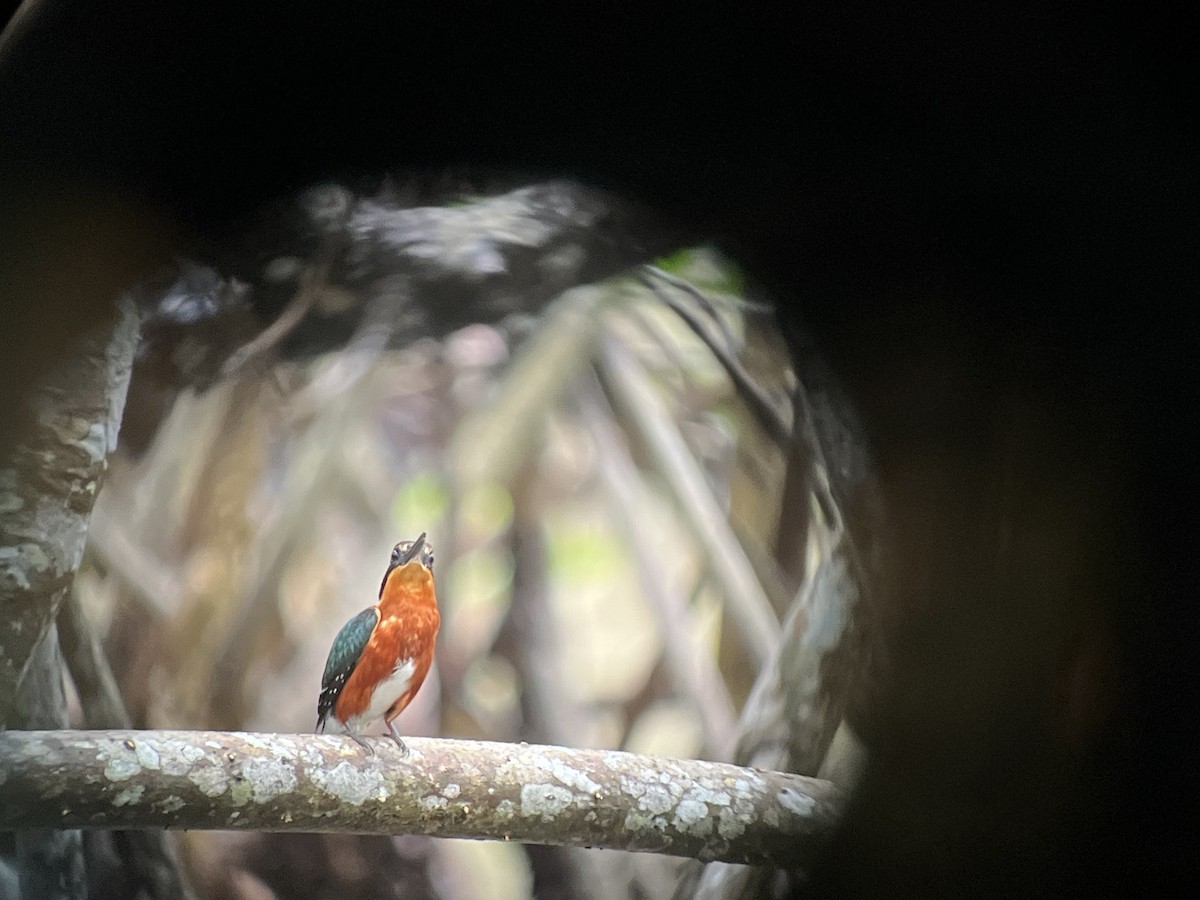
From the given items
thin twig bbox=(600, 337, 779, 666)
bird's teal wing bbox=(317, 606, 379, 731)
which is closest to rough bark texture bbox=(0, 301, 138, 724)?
bird's teal wing bbox=(317, 606, 379, 731)

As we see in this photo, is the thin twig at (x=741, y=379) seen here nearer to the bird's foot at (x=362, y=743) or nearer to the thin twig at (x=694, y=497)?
the thin twig at (x=694, y=497)

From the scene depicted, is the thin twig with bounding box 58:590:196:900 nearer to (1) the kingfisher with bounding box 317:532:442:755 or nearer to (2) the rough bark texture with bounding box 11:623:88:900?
(2) the rough bark texture with bounding box 11:623:88:900

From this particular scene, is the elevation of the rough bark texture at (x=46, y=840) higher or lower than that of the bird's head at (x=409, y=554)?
lower

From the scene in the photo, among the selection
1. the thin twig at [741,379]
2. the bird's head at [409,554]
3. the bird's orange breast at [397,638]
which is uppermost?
the thin twig at [741,379]

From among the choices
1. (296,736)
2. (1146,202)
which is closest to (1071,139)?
(1146,202)

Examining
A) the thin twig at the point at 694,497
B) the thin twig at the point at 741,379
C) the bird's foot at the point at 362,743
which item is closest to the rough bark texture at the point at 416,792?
the bird's foot at the point at 362,743

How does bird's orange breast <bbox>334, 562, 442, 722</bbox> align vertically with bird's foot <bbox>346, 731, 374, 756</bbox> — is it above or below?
above
